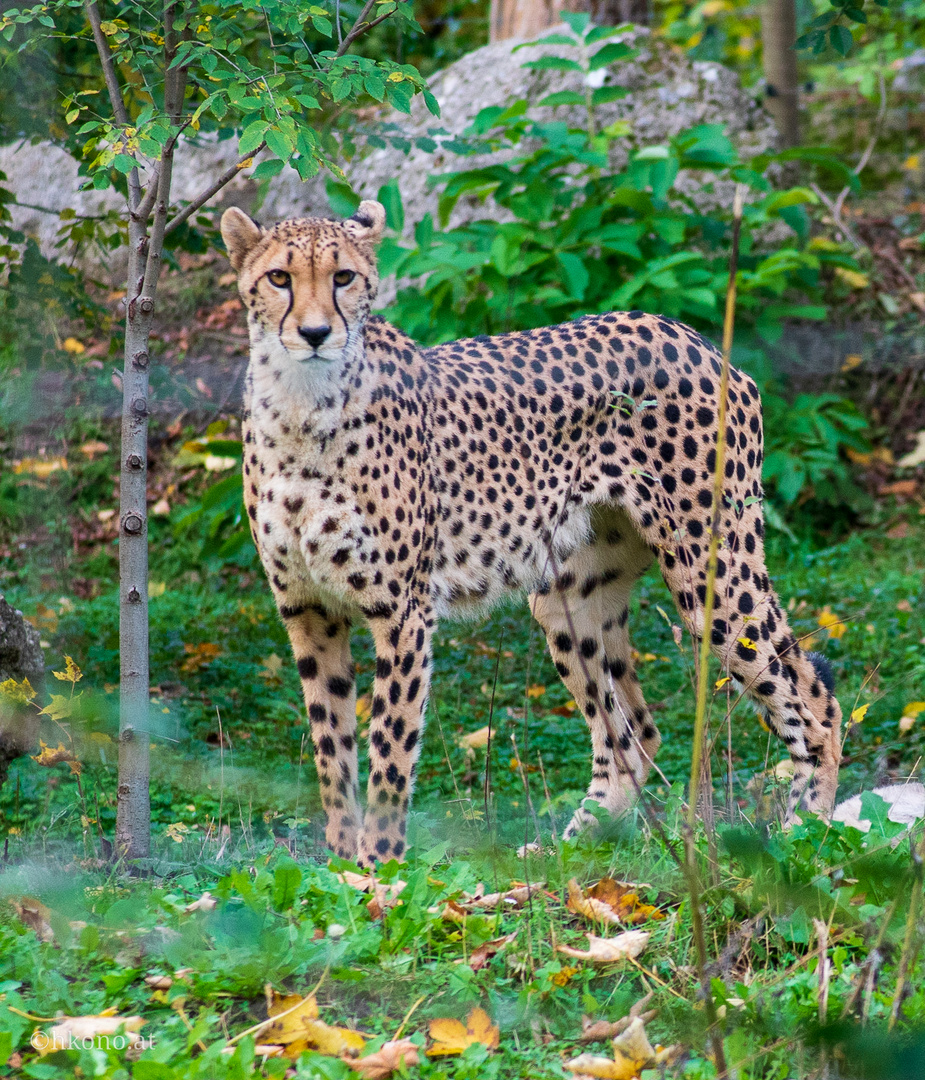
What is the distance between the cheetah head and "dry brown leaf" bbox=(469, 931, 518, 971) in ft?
5.29

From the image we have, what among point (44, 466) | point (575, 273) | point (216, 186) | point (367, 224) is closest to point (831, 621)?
point (575, 273)

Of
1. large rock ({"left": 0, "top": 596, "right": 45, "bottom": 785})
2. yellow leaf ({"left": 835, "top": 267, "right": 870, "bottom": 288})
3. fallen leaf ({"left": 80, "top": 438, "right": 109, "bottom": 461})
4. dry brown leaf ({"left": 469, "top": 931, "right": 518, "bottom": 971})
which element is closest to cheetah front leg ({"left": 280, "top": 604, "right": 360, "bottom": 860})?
large rock ({"left": 0, "top": 596, "right": 45, "bottom": 785})

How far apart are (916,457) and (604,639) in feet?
12.1

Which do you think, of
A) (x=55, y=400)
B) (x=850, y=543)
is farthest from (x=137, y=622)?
(x=850, y=543)

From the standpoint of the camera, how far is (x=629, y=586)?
459 centimetres

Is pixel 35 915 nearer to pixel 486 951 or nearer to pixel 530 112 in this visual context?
pixel 486 951

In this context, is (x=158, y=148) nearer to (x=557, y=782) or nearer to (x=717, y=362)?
(x=717, y=362)

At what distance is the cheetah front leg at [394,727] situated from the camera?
3.71 m

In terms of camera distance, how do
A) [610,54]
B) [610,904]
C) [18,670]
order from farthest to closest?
[610,54], [18,670], [610,904]

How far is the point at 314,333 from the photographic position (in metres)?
3.32

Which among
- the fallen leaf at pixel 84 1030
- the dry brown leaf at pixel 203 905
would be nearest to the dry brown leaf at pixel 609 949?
the dry brown leaf at pixel 203 905

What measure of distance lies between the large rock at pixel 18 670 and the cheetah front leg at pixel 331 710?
2.75ft

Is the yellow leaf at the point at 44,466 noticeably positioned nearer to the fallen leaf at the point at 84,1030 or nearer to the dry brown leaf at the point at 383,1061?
the fallen leaf at the point at 84,1030

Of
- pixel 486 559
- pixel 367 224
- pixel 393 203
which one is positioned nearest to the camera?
pixel 367 224
